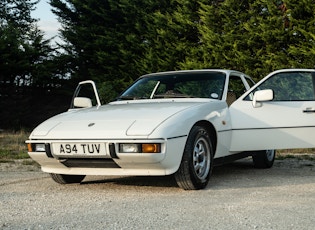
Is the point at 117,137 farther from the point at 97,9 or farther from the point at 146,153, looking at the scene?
the point at 97,9

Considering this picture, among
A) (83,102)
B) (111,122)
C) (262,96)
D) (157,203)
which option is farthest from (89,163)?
(262,96)

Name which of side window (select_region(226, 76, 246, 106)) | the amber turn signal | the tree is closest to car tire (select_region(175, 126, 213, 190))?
the amber turn signal

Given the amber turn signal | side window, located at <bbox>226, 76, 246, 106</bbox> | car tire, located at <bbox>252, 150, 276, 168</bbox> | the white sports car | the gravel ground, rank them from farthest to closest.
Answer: car tire, located at <bbox>252, 150, 276, 168</bbox> → side window, located at <bbox>226, 76, 246, 106</bbox> → the white sports car → the amber turn signal → the gravel ground

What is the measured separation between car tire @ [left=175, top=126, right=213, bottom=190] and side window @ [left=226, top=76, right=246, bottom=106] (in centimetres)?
139

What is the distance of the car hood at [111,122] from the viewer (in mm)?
4738

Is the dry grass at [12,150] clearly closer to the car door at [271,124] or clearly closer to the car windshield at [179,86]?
the car windshield at [179,86]

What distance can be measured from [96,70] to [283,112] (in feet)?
49.0

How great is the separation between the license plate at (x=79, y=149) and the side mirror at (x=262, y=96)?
2135 mm

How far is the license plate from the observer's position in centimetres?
475

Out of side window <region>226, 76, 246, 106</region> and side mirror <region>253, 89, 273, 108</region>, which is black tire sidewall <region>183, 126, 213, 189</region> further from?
side window <region>226, 76, 246, 106</region>

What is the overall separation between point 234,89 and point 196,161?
216cm

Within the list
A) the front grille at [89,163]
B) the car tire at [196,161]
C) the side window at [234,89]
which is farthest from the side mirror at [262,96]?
the front grille at [89,163]

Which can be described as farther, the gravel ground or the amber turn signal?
the amber turn signal

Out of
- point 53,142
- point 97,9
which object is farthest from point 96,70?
point 53,142
